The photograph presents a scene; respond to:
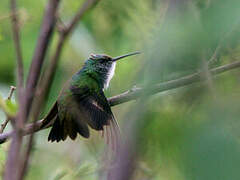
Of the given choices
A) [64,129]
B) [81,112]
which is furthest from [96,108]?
[64,129]

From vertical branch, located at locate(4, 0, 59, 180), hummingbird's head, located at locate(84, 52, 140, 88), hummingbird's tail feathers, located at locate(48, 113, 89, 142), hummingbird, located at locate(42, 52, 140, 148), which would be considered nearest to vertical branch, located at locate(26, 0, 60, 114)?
vertical branch, located at locate(4, 0, 59, 180)

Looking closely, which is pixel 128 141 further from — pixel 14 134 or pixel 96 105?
pixel 96 105

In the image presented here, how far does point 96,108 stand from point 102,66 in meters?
0.70

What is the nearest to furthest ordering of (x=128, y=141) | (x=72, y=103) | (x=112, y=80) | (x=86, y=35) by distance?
1. (x=128, y=141)
2. (x=72, y=103)
3. (x=112, y=80)
4. (x=86, y=35)

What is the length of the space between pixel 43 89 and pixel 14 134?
92 mm

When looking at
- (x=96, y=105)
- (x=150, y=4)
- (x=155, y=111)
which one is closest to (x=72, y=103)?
(x=96, y=105)

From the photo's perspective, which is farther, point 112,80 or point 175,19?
point 112,80

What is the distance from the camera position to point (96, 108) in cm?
275

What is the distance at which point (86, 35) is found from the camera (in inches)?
151

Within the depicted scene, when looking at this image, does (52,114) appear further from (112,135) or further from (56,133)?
(112,135)

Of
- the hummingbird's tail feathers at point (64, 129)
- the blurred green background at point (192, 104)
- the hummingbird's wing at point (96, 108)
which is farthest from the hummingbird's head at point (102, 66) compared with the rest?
the blurred green background at point (192, 104)

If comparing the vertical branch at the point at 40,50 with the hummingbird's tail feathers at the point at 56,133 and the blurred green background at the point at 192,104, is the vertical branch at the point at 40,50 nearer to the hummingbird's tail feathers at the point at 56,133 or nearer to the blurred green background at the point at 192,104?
the blurred green background at the point at 192,104

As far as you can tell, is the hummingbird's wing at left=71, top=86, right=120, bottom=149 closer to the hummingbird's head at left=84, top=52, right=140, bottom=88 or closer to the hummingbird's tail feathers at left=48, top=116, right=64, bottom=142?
the hummingbird's tail feathers at left=48, top=116, right=64, bottom=142

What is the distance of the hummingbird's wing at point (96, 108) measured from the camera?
246cm
